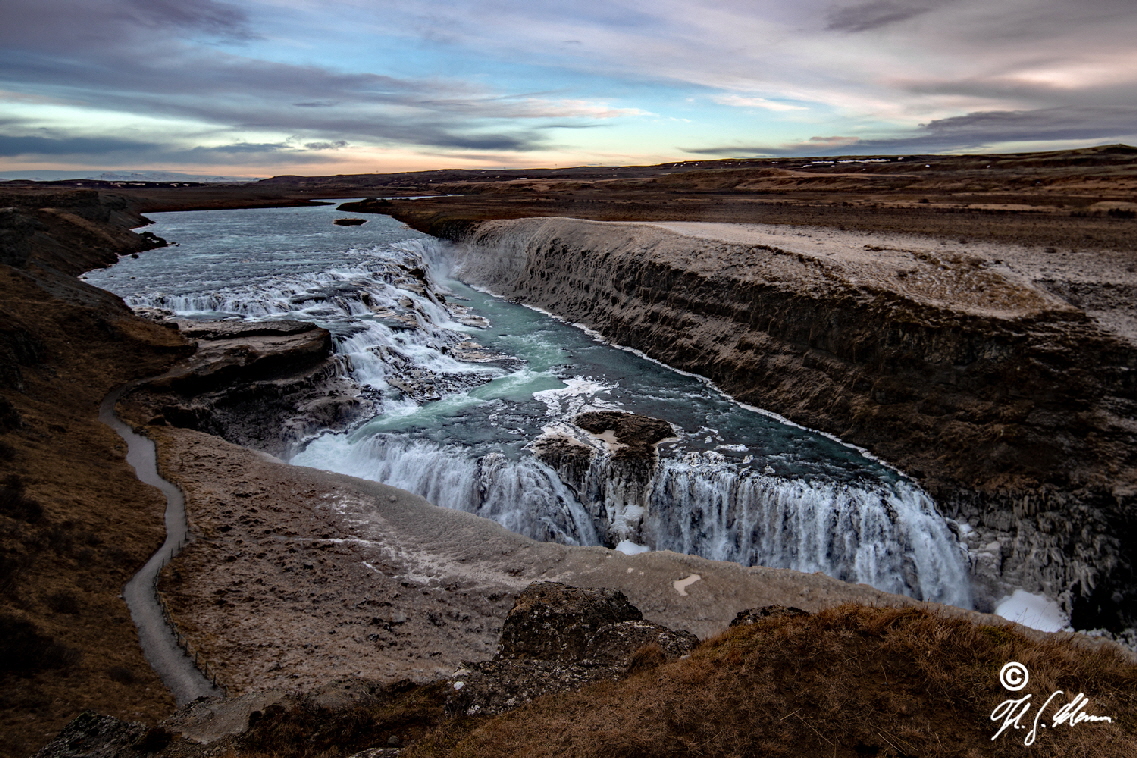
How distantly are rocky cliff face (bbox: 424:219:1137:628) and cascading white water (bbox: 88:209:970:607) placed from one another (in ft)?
4.68

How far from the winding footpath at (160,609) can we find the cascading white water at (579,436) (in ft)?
17.8

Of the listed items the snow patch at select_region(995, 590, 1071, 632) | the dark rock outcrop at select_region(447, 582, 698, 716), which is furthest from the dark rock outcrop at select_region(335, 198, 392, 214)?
the snow patch at select_region(995, 590, 1071, 632)

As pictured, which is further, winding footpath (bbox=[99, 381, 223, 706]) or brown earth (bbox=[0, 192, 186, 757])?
winding footpath (bbox=[99, 381, 223, 706])

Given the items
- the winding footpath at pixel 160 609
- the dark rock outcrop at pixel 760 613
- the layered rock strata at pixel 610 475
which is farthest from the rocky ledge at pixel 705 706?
the layered rock strata at pixel 610 475

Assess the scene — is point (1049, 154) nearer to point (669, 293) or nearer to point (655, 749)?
point (669, 293)

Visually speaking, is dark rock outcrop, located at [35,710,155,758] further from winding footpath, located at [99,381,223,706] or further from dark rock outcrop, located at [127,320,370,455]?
dark rock outcrop, located at [127,320,370,455]

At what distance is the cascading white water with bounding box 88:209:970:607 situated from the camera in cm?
1816

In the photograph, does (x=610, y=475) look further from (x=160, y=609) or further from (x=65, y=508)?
(x=65, y=508)

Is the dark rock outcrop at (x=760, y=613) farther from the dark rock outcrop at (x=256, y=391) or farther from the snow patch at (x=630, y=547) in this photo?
the dark rock outcrop at (x=256, y=391)

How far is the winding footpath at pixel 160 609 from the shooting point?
9.78 meters

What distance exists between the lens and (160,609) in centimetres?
1158

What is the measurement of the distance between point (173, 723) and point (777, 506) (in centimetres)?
1576

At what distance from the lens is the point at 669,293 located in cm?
3478

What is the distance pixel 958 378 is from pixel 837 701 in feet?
58.0
